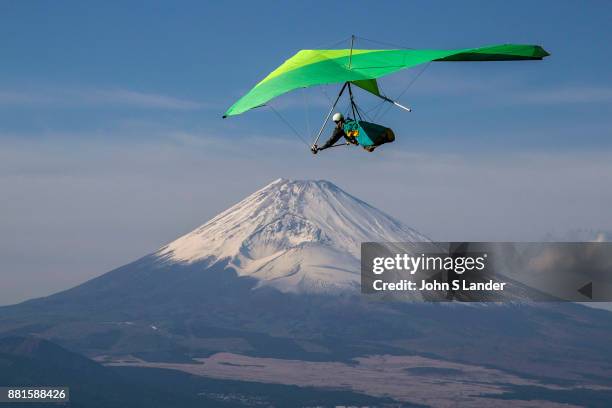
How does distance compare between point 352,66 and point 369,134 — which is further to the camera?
point 352,66

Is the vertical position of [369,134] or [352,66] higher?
[352,66]

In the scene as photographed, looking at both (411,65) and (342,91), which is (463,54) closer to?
(411,65)

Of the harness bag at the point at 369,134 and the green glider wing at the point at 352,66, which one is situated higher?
the green glider wing at the point at 352,66

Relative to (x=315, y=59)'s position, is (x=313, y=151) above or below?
below

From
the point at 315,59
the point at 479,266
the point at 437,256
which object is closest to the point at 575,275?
the point at 479,266

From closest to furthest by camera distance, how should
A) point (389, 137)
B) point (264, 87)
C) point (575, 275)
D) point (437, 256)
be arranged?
point (389, 137) < point (264, 87) < point (437, 256) < point (575, 275)
